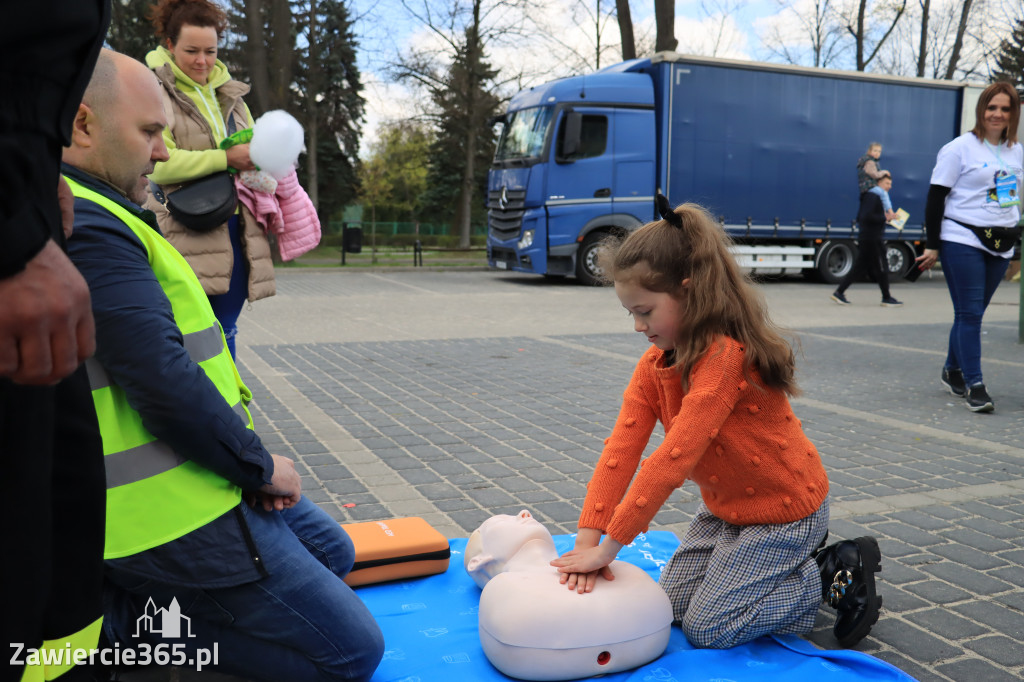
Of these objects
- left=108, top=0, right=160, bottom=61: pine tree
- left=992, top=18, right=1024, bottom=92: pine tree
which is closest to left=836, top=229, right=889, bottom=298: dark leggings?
left=108, top=0, right=160, bottom=61: pine tree

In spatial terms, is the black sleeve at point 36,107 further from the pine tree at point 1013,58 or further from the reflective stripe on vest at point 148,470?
the pine tree at point 1013,58

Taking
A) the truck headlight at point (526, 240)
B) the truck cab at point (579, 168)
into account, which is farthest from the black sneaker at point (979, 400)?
the truck headlight at point (526, 240)

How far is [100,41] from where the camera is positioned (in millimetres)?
1360

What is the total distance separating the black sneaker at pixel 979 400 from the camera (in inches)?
231

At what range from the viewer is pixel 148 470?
2.02 metres

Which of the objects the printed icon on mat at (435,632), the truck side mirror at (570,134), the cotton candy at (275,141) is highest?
the truck side mirror at (570,134)

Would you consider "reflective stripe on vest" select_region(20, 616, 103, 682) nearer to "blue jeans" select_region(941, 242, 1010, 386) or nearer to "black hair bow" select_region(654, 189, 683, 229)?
"black hair bow" select_region(654, 189, 683, 229)

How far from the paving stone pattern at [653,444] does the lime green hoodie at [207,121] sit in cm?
154

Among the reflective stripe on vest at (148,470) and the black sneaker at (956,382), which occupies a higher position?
the reflective stripe on vest at (148,470)

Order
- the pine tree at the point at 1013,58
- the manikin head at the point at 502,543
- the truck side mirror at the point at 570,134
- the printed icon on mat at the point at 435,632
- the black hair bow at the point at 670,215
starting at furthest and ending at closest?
the pine tree at the point at 1013,58
the truck side mirror at the point at 570,134
the manikin head at the point at 502,543
the printed icon on mat at the point at 435,632
the black hair bow at the point at 670,215

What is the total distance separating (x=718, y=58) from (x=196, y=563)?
15.9m

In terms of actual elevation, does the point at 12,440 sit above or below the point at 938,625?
above

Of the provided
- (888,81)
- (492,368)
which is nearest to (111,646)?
(492,368)

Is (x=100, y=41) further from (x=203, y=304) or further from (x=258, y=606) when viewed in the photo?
(x=258, y=606)
